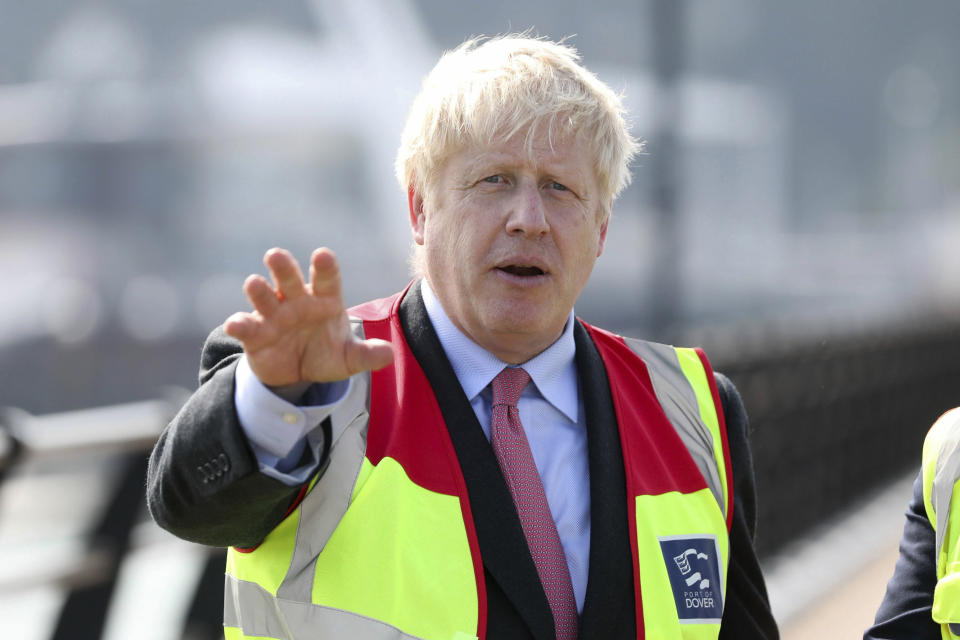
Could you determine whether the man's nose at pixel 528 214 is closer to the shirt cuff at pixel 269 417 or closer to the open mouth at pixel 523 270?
the open mouth at pixel 523 270

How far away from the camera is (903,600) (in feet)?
6.19

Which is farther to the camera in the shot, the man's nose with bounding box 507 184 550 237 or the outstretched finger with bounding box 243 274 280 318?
the man's nose with bounding box 507 184 550 237

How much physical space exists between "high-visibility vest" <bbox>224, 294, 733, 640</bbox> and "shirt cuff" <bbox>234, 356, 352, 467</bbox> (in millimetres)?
71

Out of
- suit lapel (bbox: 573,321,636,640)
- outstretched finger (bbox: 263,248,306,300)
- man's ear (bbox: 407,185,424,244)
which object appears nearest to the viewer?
outstretched finger (bbox: 263,248,306,300)

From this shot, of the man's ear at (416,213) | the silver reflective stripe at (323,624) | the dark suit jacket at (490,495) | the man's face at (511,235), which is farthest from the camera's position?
the man's ear at (416,213)

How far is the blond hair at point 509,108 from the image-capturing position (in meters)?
1.86

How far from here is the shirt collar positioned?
1924 mm

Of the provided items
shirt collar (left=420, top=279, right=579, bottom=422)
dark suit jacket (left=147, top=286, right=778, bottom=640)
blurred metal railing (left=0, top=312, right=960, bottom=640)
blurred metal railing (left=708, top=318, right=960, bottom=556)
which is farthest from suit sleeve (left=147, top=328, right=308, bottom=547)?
blurred metal railing (left=708, top=318, right=960, bottom=556)

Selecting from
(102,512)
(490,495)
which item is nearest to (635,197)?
(102,512)

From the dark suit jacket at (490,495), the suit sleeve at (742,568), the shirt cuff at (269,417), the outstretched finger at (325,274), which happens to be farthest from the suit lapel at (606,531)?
the outstretched finger at (325,274)

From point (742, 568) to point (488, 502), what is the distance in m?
0.54

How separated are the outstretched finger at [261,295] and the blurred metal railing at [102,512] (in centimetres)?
155

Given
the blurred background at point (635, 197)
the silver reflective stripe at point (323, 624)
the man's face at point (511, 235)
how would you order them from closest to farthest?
1. the silver reflective stripe at point (323, 624)
2. the man's face at point (511, 235)
3. the blurred background at point (635, 197)

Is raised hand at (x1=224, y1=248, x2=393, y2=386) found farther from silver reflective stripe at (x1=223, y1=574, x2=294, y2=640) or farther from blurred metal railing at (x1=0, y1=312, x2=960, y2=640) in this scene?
blurred metal railing at (x1=0, y1=312, x2=960, y2=640)
